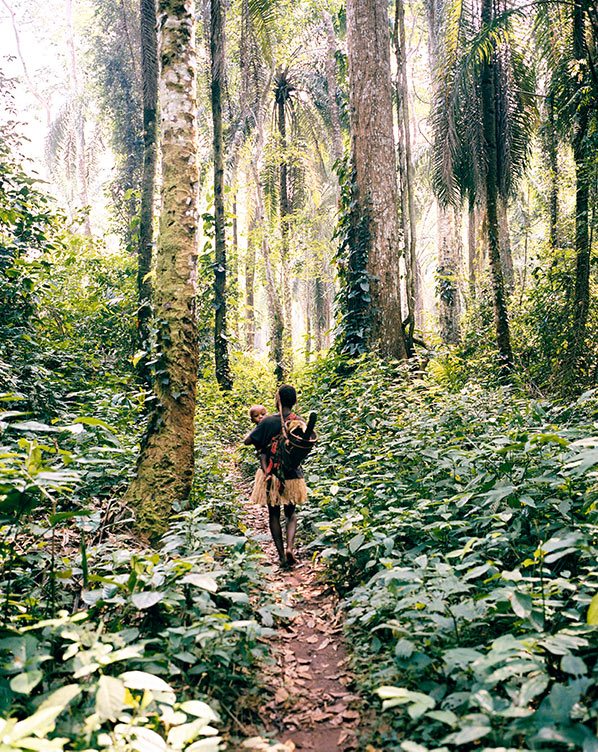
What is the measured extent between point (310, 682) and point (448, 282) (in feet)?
36.4

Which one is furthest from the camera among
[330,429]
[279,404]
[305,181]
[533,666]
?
[305,181]

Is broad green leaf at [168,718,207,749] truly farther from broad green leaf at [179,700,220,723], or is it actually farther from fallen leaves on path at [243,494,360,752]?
fallen leaves on path at [243,494,360,752]

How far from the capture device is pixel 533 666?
5.94 feet

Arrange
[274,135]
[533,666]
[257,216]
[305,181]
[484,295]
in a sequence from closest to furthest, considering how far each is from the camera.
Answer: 1. [533,666]
2. [484,295]
3. [257,216]
4. [274,135]
5. [305,181]

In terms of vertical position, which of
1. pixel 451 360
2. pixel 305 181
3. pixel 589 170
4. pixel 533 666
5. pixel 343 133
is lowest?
pixel 533 666

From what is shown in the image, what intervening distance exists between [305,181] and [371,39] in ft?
36.1

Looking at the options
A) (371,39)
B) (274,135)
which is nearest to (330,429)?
(371,39)

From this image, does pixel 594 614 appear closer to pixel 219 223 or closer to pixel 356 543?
pixel 356 543

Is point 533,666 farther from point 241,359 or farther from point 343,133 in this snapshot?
point 343,133

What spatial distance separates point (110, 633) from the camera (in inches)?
89.8

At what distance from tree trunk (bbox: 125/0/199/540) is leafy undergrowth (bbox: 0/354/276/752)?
58 centimetres

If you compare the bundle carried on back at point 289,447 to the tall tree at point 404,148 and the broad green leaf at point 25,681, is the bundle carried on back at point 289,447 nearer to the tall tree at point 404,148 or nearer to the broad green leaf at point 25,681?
the broad green leaf at point 25,681

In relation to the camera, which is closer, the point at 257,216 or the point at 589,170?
the point at 589,170

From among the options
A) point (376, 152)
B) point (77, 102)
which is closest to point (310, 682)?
point (376, 152)
